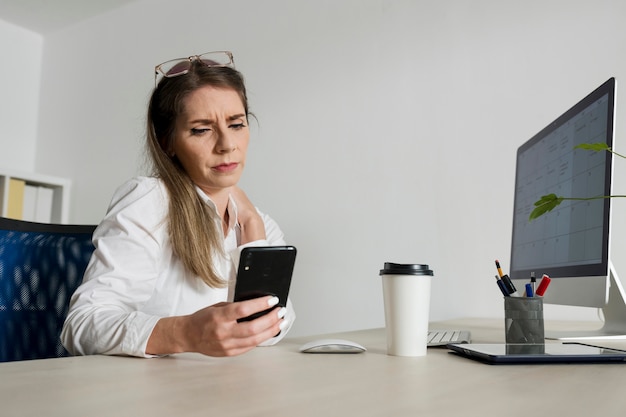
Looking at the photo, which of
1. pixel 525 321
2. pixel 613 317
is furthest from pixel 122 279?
pixel 613 317

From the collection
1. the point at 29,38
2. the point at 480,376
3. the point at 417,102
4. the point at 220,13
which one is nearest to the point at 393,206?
the point at 417,102

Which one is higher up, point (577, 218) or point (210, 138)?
point (210, 138)

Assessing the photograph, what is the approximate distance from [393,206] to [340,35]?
767 mm

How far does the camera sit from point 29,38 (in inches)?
143

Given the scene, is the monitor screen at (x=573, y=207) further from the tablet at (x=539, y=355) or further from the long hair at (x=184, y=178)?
the long hair at (x=184, y=178)

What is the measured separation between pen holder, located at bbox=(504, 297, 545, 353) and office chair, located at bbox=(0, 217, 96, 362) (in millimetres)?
961

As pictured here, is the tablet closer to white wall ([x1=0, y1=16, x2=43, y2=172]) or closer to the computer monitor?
the computer monitor

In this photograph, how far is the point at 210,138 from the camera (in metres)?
1.42

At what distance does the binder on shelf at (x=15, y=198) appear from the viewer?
9.89 ft

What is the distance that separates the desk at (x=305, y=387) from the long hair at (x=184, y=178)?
39 cm

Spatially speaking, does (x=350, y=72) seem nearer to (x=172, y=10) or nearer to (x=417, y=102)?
(x=417, y=102)

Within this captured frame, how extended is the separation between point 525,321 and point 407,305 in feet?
0.76

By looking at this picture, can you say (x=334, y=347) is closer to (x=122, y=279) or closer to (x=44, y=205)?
(x=122, y=279)

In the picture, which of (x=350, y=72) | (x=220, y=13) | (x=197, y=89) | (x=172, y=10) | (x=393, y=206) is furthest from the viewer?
(x=172, y=10)
